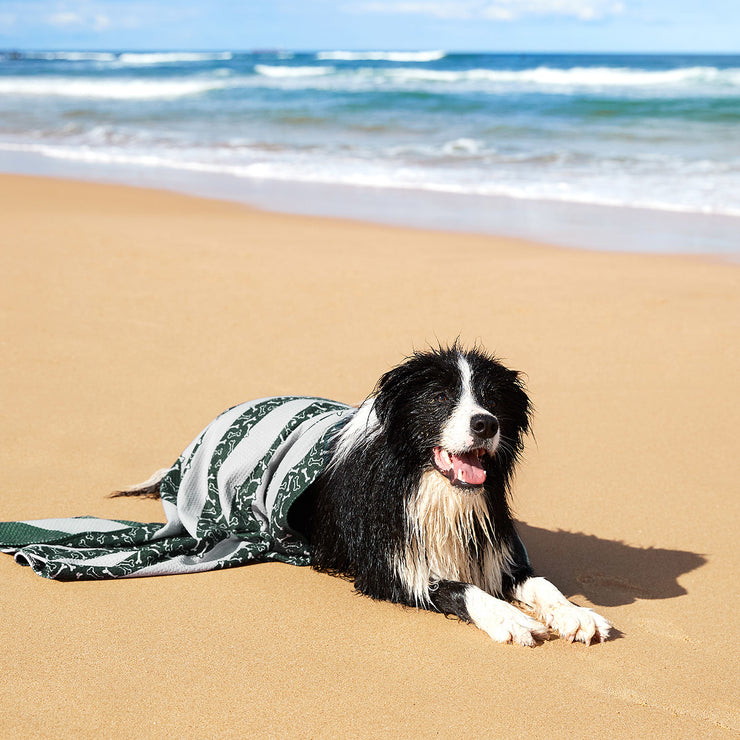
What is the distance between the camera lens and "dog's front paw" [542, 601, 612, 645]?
3.26 m

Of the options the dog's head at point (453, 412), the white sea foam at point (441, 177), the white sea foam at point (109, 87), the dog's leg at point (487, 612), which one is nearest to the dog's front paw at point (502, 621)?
the dog's leg at point (487, 612)

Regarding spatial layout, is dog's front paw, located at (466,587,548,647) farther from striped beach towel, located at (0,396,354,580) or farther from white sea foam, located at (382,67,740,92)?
white sea foam, located at (382,67,740,92)

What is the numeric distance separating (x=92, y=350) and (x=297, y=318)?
151cm

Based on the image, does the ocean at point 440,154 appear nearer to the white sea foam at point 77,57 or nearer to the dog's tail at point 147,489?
the dog's tail at point 147,489

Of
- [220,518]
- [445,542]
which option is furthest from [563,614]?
[220,518]

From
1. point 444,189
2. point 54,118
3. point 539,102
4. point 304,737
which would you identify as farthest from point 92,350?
point 539,102

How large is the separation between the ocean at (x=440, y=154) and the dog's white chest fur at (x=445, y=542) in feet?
21.7

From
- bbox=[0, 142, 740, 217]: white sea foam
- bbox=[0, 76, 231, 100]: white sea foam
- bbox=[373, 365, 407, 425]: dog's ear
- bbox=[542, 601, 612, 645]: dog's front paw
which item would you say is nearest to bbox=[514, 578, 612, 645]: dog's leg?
bbox=[542, 601, 612, 645]: dog's front paw

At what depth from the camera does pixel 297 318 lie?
23.2ft

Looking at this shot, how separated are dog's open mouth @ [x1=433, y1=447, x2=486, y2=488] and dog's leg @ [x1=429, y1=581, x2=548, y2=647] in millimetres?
432

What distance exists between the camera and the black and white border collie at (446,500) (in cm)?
322

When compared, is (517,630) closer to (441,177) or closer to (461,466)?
(461,466)

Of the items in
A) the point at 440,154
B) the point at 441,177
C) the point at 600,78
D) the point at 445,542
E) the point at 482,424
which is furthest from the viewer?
the point at 600,78

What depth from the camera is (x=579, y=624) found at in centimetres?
327
